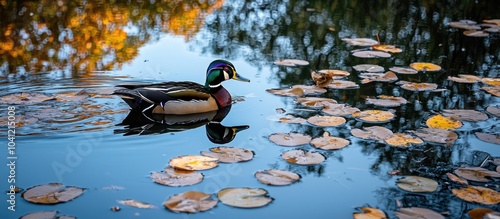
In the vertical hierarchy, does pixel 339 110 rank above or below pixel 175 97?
below

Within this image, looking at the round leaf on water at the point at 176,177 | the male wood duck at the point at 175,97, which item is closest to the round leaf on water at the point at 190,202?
the round leaf on water at the point at 176,177

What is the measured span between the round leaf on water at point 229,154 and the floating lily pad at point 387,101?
58.3 inches

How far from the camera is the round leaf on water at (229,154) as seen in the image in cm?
440

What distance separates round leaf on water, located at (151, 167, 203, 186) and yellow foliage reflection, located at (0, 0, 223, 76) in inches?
92.2

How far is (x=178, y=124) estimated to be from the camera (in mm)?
5168

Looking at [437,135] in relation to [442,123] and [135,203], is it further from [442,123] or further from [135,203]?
[135,203]

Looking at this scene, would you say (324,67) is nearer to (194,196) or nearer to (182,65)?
(182,65)

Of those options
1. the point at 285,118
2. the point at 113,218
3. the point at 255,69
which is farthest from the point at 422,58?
the point at 113,218

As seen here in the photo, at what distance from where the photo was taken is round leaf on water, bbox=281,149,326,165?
174 inches

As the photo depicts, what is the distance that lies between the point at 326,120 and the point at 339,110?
0.87 feet

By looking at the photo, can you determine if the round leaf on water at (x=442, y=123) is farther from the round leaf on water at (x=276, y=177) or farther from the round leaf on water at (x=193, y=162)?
the round leaf on water at (x=193, y=162)

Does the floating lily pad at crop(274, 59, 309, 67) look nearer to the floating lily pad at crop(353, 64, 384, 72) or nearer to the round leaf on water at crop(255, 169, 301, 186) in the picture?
the floating lily pad at crop(353, 64, 384, 72)

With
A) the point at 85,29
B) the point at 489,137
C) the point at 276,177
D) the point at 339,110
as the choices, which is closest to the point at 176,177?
the point at 276,177

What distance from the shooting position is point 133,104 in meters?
5.30
